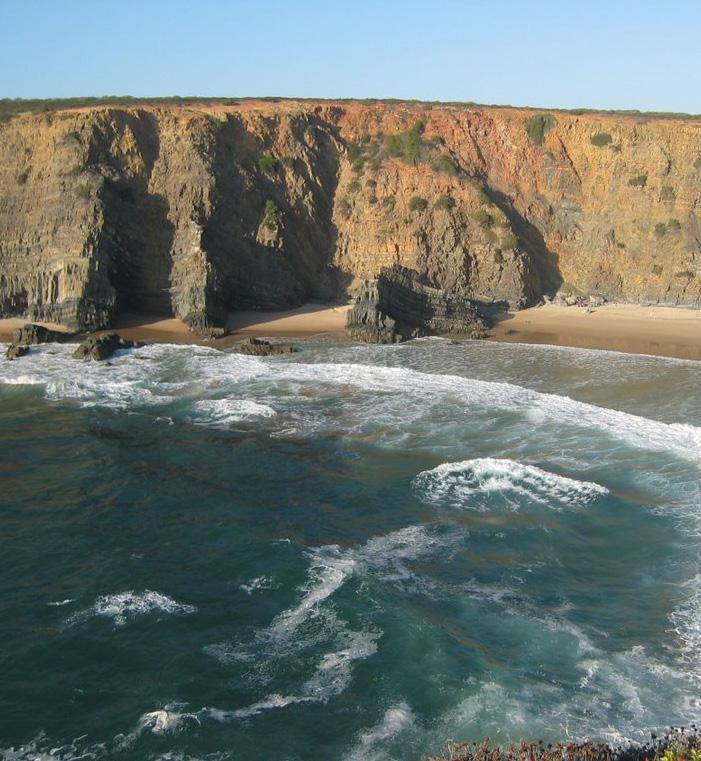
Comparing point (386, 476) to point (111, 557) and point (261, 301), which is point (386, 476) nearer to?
point (111, 557)

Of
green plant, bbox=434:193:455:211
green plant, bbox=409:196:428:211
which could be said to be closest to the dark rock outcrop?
green plant, bbox=409:196:428:211

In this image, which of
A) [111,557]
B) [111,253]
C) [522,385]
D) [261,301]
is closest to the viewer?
[111,557]

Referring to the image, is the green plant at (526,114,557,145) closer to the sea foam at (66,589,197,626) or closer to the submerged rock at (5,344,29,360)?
the submerged rock at (5,344,29,360)

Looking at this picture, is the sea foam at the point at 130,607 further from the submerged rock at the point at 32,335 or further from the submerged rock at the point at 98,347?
the submerged rock at the point at 32,335

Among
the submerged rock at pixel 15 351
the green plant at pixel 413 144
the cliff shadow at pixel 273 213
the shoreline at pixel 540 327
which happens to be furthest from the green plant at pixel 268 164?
the submerged rock at pixel 15 351

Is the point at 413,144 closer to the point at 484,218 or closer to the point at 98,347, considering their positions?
the point at 484,218

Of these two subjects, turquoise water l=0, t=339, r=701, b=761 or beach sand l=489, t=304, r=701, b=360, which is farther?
beach sand l=489, t=304, r=701, b=360

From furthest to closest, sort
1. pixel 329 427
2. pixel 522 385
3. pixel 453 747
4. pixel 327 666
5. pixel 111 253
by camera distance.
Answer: pixel 111 253
pixel 522 385
pixel 329 427
pixel 327 666
pixel 453 747

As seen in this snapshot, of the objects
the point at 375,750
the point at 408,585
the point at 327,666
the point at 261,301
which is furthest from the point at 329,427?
the point at 261,301
